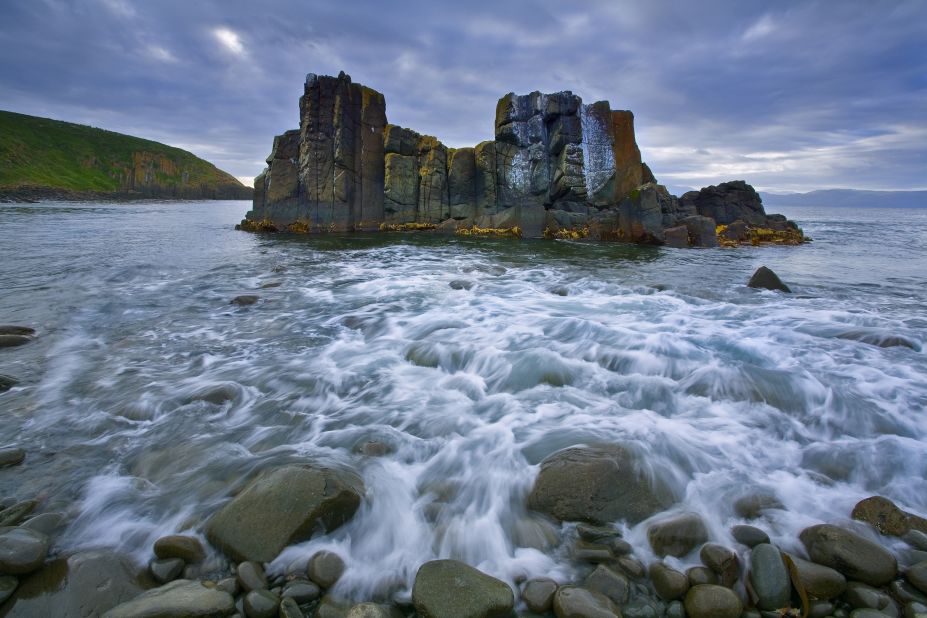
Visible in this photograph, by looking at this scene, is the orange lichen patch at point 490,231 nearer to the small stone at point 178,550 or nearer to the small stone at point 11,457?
the small stone at point 11,457

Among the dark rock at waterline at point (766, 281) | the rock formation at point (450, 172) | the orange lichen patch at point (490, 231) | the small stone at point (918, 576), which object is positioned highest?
the rock formation at point (450, 172)

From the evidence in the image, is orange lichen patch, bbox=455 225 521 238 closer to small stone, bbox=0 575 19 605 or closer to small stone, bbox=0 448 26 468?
small stone, bbox=0 448 26 468

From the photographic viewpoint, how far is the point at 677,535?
3.19 meters

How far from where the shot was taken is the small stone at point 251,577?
2.78 metres

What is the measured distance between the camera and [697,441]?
452 centimetres

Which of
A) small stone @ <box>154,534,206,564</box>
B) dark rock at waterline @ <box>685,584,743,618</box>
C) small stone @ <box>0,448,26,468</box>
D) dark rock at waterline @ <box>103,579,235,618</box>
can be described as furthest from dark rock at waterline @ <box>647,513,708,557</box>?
small stone @ <box>0,448,26,468</box>

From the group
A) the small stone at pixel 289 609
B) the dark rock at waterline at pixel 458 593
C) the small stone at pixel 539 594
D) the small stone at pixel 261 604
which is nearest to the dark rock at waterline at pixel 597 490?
the small stone at pixel 539 594

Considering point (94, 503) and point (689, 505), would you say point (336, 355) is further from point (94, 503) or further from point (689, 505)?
point (689, 505)

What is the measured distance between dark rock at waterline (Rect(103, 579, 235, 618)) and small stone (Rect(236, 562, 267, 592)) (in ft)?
0.39

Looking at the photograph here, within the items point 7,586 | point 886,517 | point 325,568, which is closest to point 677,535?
point 886,517

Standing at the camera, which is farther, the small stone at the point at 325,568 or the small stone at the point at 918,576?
the small stone at the point at 325,568

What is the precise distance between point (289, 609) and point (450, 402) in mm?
3120

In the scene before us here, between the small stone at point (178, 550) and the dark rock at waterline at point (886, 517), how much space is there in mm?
4667

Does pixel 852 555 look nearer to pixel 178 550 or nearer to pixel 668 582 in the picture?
pixel 668 582
